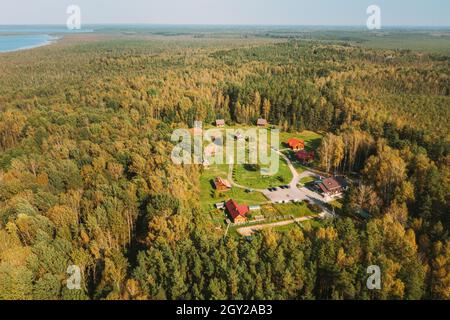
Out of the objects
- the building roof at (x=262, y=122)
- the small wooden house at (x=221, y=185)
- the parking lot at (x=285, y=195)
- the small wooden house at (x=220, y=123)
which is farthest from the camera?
the building roof at (x=262, y=122)

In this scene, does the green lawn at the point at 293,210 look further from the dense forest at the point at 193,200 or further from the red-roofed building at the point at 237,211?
the dense forest at the point at 193,200

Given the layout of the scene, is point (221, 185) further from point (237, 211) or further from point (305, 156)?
point (305, 156)

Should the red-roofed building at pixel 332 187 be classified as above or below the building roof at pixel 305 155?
below

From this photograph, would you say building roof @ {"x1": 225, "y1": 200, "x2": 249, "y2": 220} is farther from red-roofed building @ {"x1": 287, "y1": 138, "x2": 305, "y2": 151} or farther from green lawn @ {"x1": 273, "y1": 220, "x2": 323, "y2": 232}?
red-roofed building @ {"x1": 287, "y1": 138, "x2": 305, "y2": 151}

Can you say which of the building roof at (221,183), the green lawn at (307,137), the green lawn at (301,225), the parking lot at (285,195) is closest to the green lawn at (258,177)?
the parking lot at (285,195)

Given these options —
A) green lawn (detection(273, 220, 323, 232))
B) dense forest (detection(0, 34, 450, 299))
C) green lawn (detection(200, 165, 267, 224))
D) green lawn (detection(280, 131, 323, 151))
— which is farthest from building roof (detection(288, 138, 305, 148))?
green lawn (detection(273, 220, 323, 232))

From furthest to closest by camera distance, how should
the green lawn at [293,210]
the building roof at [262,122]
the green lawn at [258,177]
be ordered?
the building roof at [262,122] → the green lawn at [258,177] → the green lawn at [293,210]

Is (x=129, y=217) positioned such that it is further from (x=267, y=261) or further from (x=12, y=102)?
(x=12, y=102)
